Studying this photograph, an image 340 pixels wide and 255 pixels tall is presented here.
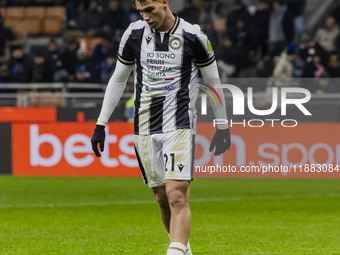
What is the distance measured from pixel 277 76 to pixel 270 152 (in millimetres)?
3325

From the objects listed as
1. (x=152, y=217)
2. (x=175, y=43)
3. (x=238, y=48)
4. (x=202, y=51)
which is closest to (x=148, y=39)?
(x=175, y=43)

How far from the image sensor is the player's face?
19.7 ft

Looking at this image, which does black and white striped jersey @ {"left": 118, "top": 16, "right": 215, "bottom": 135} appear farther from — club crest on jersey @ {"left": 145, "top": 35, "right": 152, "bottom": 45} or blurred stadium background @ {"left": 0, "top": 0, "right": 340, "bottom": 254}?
blurred stadium background @ {"left": 0, "top": 0, "right": 340, "bottom": 254}

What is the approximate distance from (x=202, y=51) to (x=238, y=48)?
12837mm

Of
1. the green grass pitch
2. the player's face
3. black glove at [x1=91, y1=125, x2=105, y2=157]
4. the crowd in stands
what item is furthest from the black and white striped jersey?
the crowd in stands

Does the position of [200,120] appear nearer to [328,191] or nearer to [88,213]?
[328,191]

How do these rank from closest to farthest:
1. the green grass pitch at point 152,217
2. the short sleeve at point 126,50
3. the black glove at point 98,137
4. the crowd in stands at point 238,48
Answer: the short sleeve at point 126,50 < the black glove at point 98,137 < the green grass pitch at point 152,217 < the crowd in stands at point 238,48

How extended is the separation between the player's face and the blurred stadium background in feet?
7.45

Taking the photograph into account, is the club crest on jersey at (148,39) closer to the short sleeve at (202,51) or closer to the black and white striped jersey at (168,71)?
the black and white striped jersey at (168,71)

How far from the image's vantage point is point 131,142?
1479 cm

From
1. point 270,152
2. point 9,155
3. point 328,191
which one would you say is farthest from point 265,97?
point 9,155

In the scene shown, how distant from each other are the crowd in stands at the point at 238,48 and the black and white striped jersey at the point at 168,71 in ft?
35.3

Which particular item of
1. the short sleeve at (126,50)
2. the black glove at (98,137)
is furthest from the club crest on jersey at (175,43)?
the black glove at (98,137)

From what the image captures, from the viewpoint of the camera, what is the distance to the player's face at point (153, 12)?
19.7 ft
